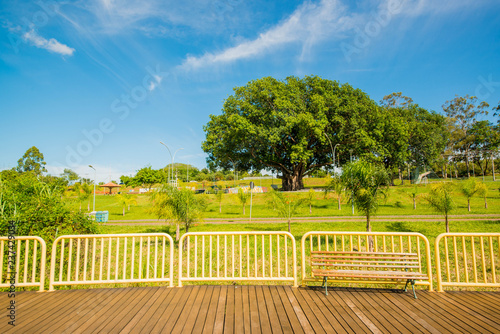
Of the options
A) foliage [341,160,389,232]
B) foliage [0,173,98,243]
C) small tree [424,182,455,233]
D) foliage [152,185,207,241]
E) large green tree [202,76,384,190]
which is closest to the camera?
foliage [0,173,98,243]

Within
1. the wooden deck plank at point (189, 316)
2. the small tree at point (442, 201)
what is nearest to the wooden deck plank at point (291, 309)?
the wooden deck plank at point (189, 316)

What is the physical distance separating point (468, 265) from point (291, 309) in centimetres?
1003

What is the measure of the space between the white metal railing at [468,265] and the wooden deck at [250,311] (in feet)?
0.93

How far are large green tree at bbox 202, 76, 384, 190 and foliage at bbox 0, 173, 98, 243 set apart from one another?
26846mm

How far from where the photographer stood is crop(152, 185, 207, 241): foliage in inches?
530

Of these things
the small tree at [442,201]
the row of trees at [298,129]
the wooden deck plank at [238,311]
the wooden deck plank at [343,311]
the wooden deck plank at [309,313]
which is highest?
the row of trees at [298,129]

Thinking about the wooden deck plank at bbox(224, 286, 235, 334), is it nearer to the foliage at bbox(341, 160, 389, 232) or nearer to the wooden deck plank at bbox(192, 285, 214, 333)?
the wooden deck plank at bbox(192, 285, 214, 333)

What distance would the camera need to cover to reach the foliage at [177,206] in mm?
13461

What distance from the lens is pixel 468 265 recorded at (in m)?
10.2

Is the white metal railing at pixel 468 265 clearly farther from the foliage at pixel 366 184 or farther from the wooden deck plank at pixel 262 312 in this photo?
the foliage at pixel 366 184

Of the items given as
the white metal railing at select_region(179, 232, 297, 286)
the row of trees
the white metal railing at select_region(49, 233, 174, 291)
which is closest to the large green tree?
the row of trees

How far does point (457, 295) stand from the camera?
4887mm

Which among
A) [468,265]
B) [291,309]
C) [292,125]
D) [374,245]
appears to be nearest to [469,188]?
[468,265]

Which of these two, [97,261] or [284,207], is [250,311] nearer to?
[97,261]
